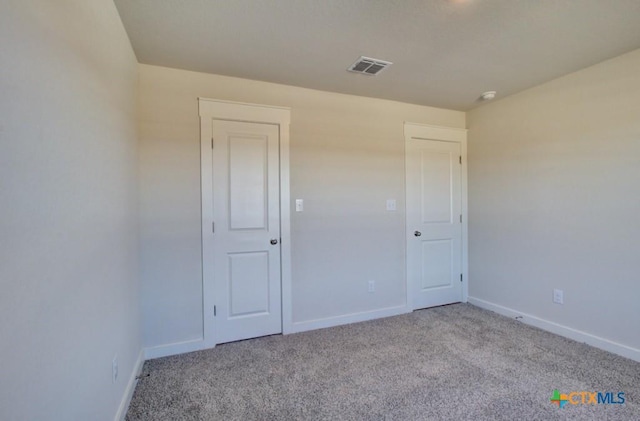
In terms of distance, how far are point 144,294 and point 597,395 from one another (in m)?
3.29

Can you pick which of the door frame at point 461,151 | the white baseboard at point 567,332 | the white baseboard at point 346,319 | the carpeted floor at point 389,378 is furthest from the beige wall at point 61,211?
the white baseboard at point 567,332

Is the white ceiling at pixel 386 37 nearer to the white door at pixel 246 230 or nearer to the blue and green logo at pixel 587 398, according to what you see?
the white door at pixel 246 230

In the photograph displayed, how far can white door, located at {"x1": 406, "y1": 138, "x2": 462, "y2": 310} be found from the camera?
3.36m

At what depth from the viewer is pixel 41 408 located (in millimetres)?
858

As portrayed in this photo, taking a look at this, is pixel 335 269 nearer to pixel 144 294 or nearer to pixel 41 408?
pixel 144 294

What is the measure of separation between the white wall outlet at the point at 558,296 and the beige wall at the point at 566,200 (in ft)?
0.12

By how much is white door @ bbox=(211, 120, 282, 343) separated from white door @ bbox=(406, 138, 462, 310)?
5.18 ft

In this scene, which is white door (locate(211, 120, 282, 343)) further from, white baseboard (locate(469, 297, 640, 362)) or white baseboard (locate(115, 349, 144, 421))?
white baseboard (locate(469, 297, 640, 362))

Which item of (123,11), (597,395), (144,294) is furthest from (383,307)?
(123,11)

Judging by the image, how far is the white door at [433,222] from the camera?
3.36 m

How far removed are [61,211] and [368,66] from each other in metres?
2.27

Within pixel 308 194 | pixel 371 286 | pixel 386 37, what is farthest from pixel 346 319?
pixel 386 37

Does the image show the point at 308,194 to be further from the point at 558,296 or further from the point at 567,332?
the point at 567,332

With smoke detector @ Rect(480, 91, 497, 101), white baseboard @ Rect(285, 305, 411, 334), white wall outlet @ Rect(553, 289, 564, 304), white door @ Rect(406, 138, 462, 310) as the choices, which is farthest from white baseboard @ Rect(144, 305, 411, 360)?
smoke detector @ Rect(480, 91, 497, 101)
